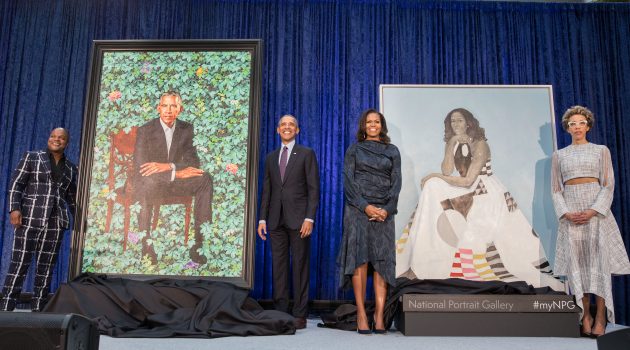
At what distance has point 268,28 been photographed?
5.67 meters

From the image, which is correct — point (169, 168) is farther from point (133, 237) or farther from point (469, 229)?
point (469, 229)

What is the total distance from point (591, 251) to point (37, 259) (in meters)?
4.57

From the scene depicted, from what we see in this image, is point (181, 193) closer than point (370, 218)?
No

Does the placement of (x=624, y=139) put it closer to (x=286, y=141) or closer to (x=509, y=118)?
(x=509, y=118)

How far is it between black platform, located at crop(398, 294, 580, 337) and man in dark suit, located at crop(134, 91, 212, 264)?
2.00m

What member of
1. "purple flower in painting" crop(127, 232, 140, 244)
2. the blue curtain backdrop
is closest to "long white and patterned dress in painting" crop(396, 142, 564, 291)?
the blue curtain backdrop

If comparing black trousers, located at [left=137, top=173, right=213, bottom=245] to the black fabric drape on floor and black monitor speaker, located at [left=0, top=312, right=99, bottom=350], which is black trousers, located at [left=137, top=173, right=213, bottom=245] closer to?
the black fabric drape on floor

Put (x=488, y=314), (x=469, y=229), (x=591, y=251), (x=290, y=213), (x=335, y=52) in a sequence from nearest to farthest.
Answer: (x=488, y=314) → (x=591, y=251) → (x=290, y=213) → (x=469, y=229) → (x=335, y=52)

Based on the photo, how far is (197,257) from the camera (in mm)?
4535

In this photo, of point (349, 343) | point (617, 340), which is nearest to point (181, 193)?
point (349, 343)

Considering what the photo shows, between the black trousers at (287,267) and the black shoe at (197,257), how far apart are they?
0.67m

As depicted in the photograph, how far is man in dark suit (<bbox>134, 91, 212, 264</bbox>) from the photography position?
4605mm

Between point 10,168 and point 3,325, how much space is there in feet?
15.8

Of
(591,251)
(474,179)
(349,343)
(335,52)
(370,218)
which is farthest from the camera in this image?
(335,52)
